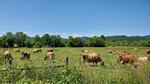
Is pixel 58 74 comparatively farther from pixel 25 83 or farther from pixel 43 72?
pixel 25 83

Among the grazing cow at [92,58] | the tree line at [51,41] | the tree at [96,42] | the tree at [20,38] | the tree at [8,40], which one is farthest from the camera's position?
the tree at [20,38]

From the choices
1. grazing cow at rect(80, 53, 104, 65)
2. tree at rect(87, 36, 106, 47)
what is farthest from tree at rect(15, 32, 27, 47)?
grazing cow at rect(80, 53, 104, 65)

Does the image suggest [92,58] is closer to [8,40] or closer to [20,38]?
[8,40]

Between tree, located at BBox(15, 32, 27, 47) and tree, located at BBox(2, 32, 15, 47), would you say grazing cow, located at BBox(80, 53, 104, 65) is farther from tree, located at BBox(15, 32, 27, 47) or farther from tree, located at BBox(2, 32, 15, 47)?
tree, located at BBox(15, 32, 27, 47)

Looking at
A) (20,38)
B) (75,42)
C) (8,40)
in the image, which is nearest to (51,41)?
(75,42)

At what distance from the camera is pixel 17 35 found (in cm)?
11950

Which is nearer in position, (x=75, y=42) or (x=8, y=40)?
(x=75, y=42)

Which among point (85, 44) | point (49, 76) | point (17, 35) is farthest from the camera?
point (17, 35)

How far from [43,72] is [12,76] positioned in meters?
1.33

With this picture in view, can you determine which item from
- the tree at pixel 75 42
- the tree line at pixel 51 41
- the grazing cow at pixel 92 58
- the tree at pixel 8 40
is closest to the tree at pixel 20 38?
the tree line at pixel 51 41

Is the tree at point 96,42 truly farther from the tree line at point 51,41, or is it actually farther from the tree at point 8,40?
the tree at point 8,40

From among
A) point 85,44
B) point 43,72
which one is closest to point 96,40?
point 85,44

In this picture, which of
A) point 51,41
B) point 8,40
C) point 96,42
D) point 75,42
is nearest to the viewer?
point 75,42

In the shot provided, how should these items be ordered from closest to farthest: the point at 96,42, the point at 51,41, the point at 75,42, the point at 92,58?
the point at 92,58 → the point at 75,42 → the point at 96,42 → the point at 51,41
